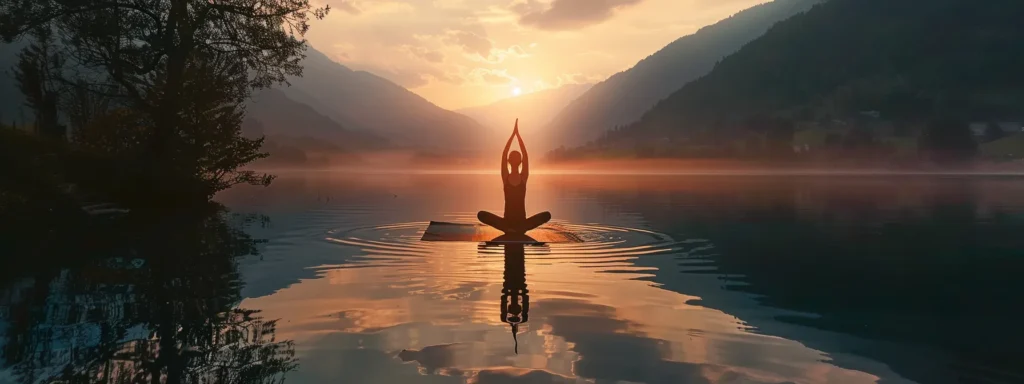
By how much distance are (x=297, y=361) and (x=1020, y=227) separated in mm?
38934

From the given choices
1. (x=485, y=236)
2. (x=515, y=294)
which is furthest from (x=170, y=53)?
(x=515, y=294)

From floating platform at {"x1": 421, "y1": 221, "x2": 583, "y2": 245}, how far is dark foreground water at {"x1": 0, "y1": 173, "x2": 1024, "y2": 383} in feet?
3.63

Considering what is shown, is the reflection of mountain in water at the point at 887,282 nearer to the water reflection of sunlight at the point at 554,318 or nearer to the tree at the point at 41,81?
the water reflection of sunlight at the point at 554,318

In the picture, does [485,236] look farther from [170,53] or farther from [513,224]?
[170,53]

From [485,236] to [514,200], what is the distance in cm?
264

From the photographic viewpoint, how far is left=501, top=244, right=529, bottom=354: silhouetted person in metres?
14.0

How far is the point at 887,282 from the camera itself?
19.6 metres

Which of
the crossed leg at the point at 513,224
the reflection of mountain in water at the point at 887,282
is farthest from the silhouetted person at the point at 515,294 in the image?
the reflection of mountain in water at the point at 887,282

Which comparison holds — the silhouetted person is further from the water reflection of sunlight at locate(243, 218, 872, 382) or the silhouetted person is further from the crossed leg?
the crossed leg

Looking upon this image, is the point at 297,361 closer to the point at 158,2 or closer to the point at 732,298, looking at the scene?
the point at 732,298

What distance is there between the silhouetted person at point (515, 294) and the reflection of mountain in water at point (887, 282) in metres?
3.90

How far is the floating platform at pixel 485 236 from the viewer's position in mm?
27922

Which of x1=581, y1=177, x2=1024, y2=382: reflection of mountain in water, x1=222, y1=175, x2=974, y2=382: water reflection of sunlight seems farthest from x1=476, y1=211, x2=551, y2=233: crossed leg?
x1=581, y1=177, x2=1024, y2=382: reflection of mountain in water

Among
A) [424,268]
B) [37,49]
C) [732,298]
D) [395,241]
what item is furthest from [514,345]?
[37,49]
